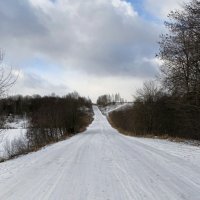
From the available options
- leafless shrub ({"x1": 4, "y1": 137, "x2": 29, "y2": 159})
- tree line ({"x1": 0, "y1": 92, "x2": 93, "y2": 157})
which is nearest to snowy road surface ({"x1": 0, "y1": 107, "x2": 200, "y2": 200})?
leafless shrub ({"x1": 4, "y1": 137, "x2": 29, "y2": 159})

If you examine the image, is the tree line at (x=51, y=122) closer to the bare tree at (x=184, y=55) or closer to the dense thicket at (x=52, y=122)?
the dense thicket at (x=52, y=122)

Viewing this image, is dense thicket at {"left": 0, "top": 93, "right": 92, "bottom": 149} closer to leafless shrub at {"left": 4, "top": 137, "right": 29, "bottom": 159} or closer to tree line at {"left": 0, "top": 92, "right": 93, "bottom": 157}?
tree line at {"left": 0, "top": 92, "right": 93, "bottom": 157}

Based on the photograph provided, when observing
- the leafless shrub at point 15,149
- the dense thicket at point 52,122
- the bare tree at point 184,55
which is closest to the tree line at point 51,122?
the dense thicket at point 52,122

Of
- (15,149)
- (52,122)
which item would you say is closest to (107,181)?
(15,149)

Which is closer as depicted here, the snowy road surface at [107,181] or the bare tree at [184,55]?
the snowy road surface at [107,181]

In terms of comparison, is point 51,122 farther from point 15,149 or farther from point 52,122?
point 15,149

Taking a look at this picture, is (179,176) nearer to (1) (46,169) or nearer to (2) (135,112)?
(1) (46,169)

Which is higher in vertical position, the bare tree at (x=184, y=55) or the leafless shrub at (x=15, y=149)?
the bare tree at (x=184, y=55)

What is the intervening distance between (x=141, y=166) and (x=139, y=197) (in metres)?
4.65

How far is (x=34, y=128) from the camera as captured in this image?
4228 centimetres

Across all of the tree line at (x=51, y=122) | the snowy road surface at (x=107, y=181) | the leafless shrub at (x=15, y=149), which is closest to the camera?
the snowy road surface at (x=107, y=181)

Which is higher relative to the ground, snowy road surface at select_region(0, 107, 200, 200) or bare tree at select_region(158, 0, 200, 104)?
bare tree at select_region(158, 0, 200, 104)

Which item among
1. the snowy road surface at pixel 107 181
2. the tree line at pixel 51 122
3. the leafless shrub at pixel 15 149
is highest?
the tree line at pixel 51 122

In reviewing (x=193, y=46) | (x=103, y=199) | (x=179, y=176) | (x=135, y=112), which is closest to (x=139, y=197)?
(x=103, y=199)
